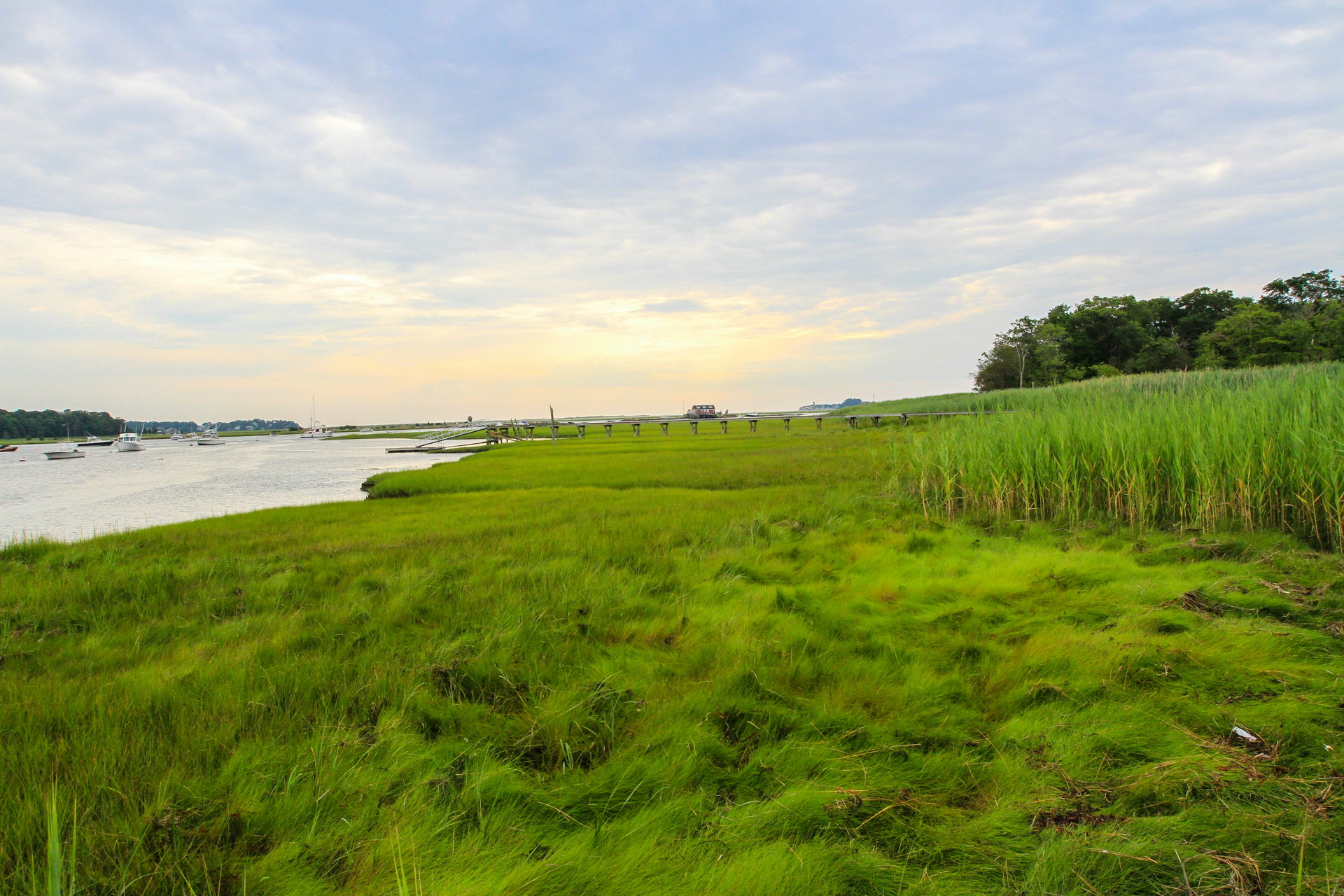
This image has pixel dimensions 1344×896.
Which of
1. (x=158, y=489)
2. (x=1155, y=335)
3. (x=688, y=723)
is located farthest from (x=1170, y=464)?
(x=1155, y=335)

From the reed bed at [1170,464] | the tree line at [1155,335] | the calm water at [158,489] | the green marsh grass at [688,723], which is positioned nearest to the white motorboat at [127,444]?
the calm water at [158,489]

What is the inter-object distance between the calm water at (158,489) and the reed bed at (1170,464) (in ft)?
44.7

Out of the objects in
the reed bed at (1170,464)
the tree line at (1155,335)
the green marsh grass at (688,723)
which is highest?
the tree line at (1155,335)

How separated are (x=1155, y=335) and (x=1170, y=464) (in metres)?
74.6

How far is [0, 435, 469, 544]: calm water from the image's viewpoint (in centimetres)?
1306

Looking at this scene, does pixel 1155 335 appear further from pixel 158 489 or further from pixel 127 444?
pixel 127 444

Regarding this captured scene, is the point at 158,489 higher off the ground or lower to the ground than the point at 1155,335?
lower

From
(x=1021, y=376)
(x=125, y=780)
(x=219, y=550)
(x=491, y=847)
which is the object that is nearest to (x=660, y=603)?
(x=491, y=847)

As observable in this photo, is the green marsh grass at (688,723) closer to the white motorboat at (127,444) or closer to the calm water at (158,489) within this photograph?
the calm water at (158,489)

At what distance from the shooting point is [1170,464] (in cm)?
721

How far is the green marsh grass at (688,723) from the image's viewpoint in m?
1.98

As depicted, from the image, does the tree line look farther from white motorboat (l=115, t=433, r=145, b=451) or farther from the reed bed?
white motorboat (l=115, t=433, r=145, b=451)

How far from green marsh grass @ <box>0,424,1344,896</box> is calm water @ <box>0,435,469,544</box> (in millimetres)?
8295

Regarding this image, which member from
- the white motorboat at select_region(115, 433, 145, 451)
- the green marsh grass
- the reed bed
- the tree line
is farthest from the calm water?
the tree line
